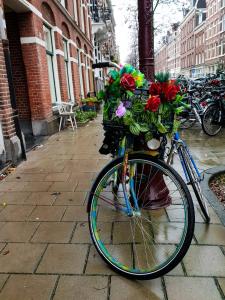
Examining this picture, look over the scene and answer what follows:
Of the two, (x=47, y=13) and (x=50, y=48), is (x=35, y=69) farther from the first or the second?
(x=47, y=13)

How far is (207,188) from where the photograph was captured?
143 inches

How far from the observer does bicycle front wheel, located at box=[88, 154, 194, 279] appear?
1.98m

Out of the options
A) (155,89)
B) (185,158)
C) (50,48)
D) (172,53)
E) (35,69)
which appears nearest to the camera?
(155,89)

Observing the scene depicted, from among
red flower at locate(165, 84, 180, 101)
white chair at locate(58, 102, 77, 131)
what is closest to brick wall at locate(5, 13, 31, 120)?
white chair at locate(58, 102, 77, 131)

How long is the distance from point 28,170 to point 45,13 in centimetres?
597

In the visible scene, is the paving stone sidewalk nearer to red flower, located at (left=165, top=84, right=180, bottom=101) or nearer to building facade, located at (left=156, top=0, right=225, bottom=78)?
red flower, located at (left=165, top=84, right=180, bottom=101)

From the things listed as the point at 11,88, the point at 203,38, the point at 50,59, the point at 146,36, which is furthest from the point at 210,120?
the point at 203,38

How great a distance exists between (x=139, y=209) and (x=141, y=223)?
186 millimetres

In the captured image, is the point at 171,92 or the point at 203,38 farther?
the point at 203,38

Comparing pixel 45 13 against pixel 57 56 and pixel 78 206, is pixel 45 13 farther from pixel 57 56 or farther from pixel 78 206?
pixel 78 206

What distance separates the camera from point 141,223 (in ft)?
7.92

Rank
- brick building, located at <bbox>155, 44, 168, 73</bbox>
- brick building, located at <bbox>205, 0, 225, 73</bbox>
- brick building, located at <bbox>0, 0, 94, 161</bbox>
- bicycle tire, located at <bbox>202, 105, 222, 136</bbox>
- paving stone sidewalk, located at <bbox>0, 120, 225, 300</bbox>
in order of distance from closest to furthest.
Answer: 1. paving stone sidewalk, located at <bbox>0, 120, 225, 300</bbox>
2. brick building, located at <bbox>0, 0, 94, 161</bbox>
3. bicycle tire, located at <bbox>202, 105, 222, 136</bbox>
4. brick building, located at <bbox>205, 0, 225, 73</bbox>
5. brick building, located at <bbox>155, 44, 168, 73</bbox>

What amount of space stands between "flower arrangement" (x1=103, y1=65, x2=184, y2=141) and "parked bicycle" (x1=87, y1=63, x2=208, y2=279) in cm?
2

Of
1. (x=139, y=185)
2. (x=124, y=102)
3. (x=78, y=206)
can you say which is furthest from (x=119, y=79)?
(x=78, y=206)
